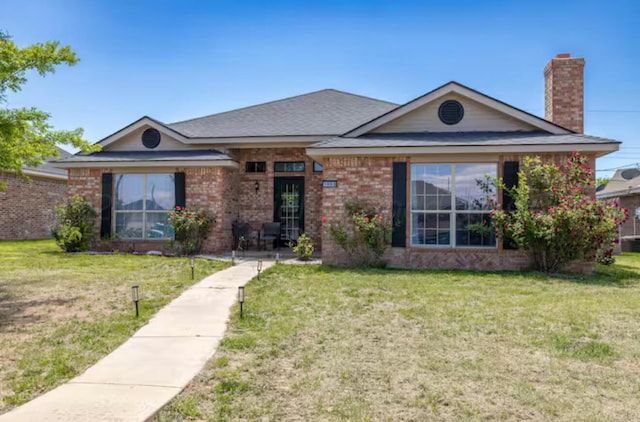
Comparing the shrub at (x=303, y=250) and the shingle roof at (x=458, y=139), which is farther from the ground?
the shingle roof at (x=458, y=139)

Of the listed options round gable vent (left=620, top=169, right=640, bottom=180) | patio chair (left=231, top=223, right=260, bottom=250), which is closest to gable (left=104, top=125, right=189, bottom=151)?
patio chair (left=231, top=223, right=260, bottom=250)

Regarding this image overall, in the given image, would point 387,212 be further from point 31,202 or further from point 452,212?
point 31,202

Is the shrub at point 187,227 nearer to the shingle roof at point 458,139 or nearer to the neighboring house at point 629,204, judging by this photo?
the shingle roof at point 458,139

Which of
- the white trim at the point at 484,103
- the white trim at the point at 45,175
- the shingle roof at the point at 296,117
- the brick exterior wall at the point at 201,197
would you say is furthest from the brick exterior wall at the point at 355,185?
the white trim at the point at 45,175

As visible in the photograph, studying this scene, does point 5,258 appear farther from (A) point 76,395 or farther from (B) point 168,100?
(A) point 76,395

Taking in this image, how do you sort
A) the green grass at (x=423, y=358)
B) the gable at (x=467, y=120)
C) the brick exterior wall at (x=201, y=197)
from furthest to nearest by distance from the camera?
the brick exterior wall at (x=201, y=197) → the gable at (x=467, y=120) → the green grass at (x=423, y=358)

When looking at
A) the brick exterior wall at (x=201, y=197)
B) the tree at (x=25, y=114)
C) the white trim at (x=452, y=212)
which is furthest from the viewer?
the brick exterior wall at (x=201, y=197)

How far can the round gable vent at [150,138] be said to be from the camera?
1416cm

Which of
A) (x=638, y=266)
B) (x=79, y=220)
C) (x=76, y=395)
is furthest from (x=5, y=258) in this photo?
(x=638, y=266)

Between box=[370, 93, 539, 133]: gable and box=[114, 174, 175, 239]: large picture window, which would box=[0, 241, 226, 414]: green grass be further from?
box=[370, 93, 539, 133]: gable

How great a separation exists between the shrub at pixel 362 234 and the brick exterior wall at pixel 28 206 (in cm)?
1326

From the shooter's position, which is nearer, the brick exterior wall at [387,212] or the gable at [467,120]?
the brick exterior wall at [387,212]

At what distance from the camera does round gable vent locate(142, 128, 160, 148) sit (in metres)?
14.2

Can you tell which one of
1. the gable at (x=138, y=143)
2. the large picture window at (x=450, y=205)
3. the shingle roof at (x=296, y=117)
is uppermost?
the shingle roof at (x=296, y=117)
